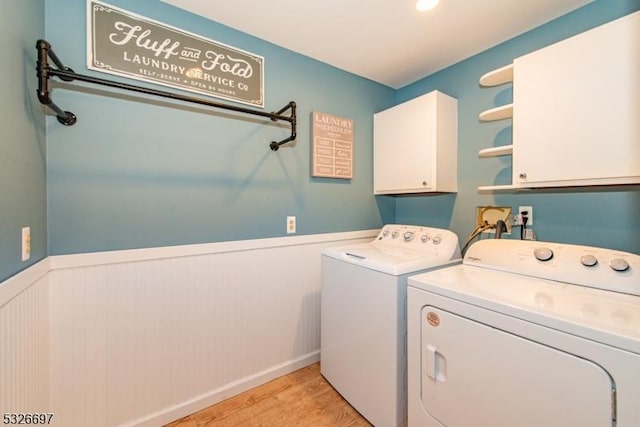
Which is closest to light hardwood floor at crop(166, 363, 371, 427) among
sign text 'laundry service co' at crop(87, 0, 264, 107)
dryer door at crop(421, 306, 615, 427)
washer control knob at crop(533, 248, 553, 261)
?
dryer door at crop(421, 306, 615, 427)

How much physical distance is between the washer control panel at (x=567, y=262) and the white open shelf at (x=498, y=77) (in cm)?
102

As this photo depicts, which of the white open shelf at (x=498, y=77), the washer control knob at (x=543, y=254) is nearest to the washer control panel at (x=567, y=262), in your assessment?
the washer control knob at (x=543, y=254)

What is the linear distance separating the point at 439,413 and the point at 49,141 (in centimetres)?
212

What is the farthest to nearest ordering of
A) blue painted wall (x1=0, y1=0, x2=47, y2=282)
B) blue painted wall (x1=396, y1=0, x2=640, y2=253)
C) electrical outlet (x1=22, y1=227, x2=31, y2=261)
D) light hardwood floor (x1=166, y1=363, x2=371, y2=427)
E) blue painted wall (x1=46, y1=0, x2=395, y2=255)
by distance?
light hardwood floor (x1=166, y1=363, x2=371, y2=427), blue painted wall (x1=396, y1=0, x2=640, y2=253), blue painted wall (x1=46, y1=0, x2=395, y2=255), electrical outlet (x1=22, y1=227, x2=31, y2=261), blue painted wall (x1=0, y1=0, x2=47, y2=282)

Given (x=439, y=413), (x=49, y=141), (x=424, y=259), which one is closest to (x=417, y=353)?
(x=439, y=413)

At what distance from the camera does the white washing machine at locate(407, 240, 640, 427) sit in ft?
2.41

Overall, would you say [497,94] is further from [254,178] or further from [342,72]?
[254,178]

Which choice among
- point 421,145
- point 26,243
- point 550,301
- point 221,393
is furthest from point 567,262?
point 26,243

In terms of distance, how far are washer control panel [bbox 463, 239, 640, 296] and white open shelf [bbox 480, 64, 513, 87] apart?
1.02 m

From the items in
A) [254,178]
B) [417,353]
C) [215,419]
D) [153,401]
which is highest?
[254,178]

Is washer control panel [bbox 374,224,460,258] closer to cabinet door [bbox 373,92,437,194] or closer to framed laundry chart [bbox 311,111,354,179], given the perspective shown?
cabinet door [bbox 373,92,437,194]

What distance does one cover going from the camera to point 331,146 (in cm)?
205

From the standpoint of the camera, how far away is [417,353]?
3.93 ft

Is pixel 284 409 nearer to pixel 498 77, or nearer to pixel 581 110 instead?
pixel 581 110
